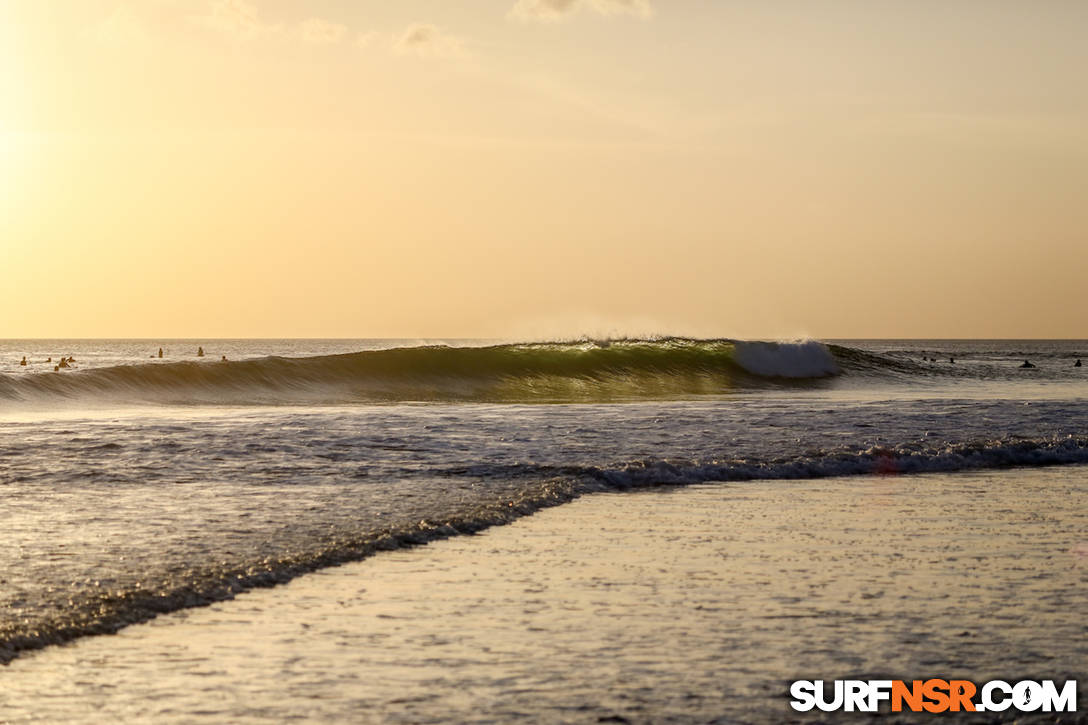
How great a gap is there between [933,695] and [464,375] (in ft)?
112

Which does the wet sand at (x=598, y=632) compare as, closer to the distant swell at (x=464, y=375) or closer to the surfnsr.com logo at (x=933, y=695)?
the surfnsr.com logo at (x=933, y=695)

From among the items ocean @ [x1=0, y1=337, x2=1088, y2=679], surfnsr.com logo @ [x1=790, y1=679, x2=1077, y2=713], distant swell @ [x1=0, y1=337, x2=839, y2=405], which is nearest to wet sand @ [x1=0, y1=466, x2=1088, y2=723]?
surfnsr.com logo @ [x1=790, y1=679, x2=1077, y2=713]

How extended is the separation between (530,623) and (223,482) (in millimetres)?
7774

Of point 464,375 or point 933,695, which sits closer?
point 933,695

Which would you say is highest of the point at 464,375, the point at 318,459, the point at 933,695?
the point at 464,375

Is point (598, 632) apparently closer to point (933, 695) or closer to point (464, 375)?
point (933, 695)

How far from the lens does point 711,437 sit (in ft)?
62.4

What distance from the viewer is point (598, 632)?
21.1 ft

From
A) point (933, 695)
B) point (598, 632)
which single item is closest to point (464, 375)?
point (598, 632)

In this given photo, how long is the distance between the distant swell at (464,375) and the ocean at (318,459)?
15cm

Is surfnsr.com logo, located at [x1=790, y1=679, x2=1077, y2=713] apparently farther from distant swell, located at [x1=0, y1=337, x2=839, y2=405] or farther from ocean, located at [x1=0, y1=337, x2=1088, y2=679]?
distant swell, located at [x1=0, y1=337, x2=839, y2=405]

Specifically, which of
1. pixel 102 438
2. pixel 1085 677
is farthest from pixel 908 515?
pixel 102 438

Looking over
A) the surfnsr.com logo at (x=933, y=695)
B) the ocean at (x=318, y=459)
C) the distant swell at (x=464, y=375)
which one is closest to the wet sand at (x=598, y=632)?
the surfnsr.com logo at (x=933, y=695)

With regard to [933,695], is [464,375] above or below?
above
